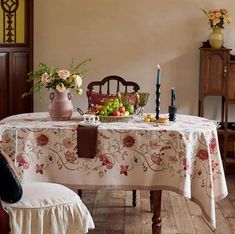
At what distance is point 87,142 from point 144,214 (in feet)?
3.33

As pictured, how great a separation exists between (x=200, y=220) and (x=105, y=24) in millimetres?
2292

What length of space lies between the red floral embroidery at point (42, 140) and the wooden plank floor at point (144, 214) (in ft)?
2.46

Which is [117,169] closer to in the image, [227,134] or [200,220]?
[200,220]

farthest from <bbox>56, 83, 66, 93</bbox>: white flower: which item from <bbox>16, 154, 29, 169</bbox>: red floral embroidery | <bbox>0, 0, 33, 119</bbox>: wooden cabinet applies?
<bbox>0, 0, 33, 119</bbox>: wooden cabinet

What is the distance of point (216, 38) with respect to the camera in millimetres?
4910

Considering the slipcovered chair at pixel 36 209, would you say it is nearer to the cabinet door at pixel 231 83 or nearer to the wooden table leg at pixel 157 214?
the wooden table leg at pixel 157 214

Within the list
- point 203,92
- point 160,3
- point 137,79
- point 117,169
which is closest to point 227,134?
point 203,92

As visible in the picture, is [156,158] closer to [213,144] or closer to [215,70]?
[213,144]

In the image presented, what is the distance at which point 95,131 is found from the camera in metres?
3.17

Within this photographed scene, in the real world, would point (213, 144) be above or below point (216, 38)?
below

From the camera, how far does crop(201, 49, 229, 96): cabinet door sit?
16.1 feet

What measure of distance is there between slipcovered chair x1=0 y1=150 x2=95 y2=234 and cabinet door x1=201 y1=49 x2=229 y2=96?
8.35ft

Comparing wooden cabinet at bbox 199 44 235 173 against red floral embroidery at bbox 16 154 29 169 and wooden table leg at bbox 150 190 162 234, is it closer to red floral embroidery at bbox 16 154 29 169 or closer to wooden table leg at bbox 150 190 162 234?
wooden table leg at bbox 150 190 162 234

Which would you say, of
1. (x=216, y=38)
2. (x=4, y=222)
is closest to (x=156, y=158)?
(x=4, y=222)
